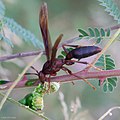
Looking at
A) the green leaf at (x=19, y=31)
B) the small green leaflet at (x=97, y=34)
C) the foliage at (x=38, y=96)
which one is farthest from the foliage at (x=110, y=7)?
the foliage at (x=38, y=96)


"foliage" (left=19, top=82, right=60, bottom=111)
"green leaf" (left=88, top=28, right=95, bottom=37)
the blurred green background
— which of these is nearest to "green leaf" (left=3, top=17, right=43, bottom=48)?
"green leaf" (left=88, top=28, right=95, bottom=37)

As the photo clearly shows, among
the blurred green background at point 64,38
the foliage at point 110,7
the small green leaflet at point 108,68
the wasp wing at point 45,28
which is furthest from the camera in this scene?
the blurred green background at point 64,38

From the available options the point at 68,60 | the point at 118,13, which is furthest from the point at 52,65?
the point at 118,13

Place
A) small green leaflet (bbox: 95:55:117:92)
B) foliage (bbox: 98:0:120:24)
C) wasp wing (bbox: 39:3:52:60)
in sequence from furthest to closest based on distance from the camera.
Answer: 1. foliage (bbox: 98:0:120:24)
2. small green leaflet (bbox: 95:55:117:92)
3. wasp wing (bbox: 39:3:52:60)

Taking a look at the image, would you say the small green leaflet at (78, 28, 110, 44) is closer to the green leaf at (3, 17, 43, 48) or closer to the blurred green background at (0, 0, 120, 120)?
the green leaf at (3, 17, 43, 48)

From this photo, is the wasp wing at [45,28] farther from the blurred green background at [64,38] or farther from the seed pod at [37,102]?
the blurred green background at [64,38]

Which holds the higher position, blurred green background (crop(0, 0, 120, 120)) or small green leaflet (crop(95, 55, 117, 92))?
small green leaflet (crop(95, 55, 117, 92))

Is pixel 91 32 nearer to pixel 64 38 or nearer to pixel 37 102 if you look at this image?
pixel 37 102

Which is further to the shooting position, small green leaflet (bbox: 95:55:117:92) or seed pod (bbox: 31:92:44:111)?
small green leaflet (bbox: 95:55:117:92)
